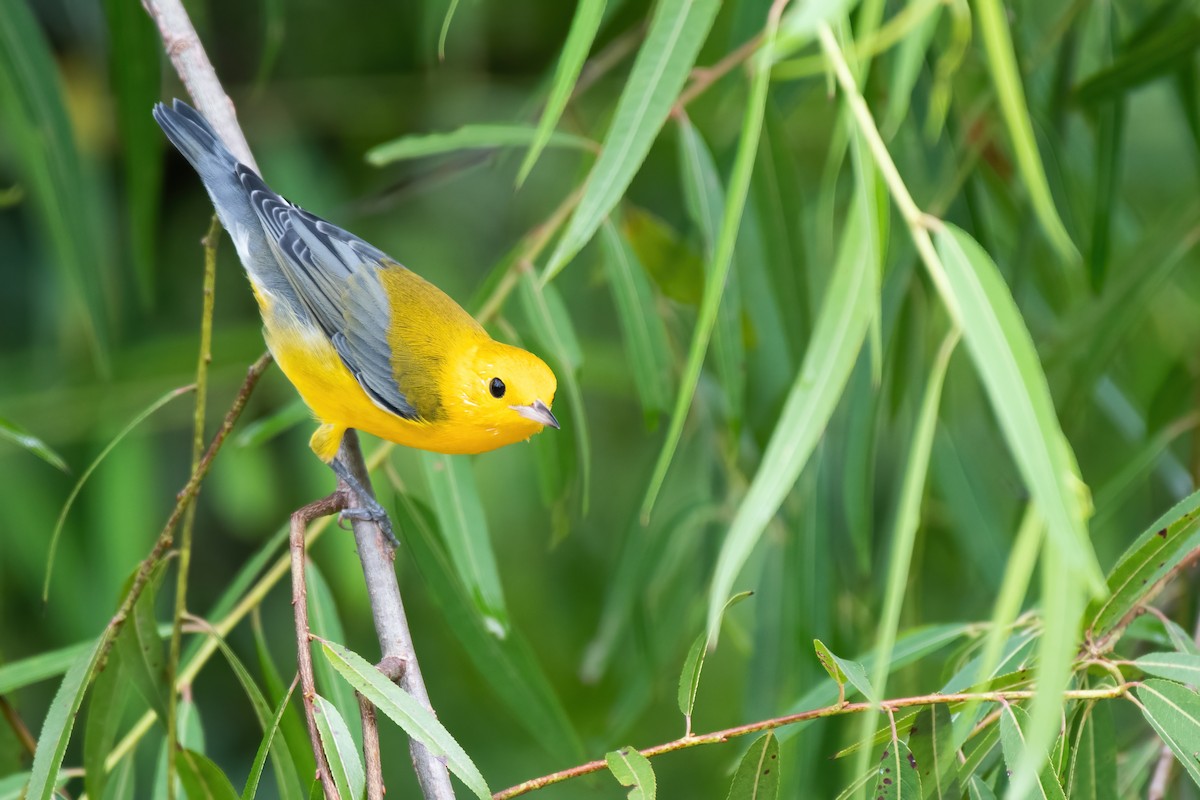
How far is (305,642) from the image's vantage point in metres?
1.59

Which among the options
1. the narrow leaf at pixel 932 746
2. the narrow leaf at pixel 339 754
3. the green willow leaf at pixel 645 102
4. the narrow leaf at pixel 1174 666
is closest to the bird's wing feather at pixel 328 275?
the narrow leaf at pixel 339 754

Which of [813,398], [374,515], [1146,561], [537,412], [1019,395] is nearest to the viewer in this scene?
[1019,395]

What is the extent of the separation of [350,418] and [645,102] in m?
1.37

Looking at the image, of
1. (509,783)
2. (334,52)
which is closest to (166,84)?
(334,52)

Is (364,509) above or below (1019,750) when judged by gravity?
above

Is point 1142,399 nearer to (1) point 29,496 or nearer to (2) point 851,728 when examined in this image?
(2) point 851,728

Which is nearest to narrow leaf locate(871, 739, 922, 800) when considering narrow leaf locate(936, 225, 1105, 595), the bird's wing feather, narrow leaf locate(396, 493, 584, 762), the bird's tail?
narrow leaf locate(936, 225, 1105, 595)

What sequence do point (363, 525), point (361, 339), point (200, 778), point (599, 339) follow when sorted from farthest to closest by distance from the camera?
1. point (599, 339)
2. point (361, 339)
3. point (363, 525)
4. point (200, 778)

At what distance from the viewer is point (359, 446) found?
264 centimetres

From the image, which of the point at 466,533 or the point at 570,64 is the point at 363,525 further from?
the point at 570,64

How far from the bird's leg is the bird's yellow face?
0.27 metres

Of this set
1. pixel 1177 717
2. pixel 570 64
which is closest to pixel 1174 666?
pixel 1177 717

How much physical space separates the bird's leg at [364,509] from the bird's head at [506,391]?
29 cm

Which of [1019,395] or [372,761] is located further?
[372,761]
